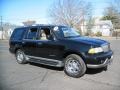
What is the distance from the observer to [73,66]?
798cm

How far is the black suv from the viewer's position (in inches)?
302

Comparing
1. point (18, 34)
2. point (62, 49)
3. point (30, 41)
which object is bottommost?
point (62, 49)

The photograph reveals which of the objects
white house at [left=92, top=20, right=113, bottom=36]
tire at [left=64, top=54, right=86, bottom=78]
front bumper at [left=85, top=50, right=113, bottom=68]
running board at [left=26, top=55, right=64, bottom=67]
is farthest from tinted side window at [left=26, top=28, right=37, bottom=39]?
white house at [left=92, top=20, right=113, bottom=36]

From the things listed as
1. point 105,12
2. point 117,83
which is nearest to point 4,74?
point 117,83

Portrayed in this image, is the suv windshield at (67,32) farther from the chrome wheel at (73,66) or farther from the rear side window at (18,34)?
the rear side window at (18,34)

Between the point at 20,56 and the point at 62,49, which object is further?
the point at 20,56

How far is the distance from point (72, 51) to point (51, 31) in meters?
1.40

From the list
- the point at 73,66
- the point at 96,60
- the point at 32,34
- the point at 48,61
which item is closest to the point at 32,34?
the point at 32,34

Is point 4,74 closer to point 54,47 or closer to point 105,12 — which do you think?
point 54,47

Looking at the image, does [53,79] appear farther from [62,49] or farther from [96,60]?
[96,60]

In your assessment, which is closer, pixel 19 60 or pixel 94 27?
pixel 19 60

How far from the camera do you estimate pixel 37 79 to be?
7547 millimetres

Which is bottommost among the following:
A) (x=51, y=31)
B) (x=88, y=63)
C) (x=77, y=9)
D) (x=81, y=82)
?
(x=81, y=82)

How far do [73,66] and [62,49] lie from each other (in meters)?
0.74
